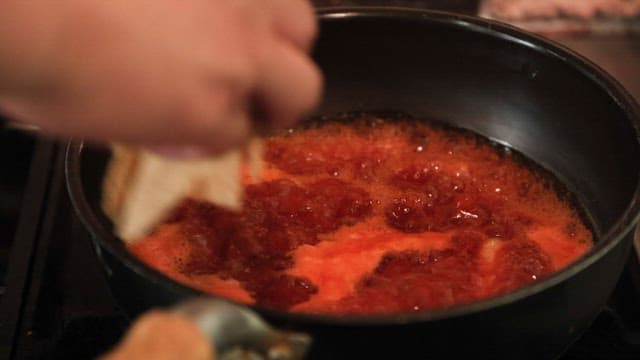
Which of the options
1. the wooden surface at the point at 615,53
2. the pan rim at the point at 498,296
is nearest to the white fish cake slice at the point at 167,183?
the pan rim at the point at 498,296

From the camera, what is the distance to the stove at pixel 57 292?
27.9 inches

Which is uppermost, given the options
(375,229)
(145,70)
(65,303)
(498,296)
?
(145,70)

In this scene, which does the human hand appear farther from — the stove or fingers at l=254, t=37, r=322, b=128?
the stove

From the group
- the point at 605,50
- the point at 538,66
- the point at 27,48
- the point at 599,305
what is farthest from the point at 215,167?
the point at 605,50

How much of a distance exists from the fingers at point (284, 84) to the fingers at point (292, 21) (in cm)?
2

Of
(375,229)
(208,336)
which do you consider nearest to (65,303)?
(375,229)

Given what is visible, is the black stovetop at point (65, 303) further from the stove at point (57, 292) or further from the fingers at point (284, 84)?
the fingers at point (284, 84)

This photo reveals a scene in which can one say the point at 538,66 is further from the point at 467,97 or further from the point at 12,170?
the point at 12,170

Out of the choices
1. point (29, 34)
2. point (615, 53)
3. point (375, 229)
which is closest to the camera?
point (29, 34)

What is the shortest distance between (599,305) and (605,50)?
558mm

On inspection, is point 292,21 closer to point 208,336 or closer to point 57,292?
point 208,336

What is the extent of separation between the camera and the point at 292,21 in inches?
17.3

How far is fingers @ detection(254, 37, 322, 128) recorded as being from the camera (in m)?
0.40

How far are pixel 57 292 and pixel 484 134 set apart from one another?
41 centimetres
